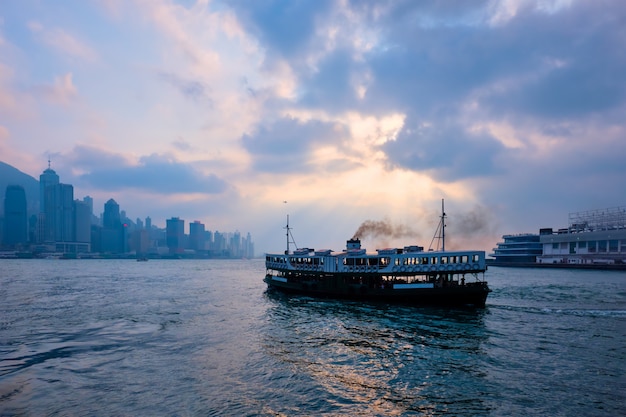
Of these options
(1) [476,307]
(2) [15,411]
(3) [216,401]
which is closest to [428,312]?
(1) [476,307]

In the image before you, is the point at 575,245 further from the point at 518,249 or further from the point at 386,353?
the point at 386,353

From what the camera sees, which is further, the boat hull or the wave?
the boat hull

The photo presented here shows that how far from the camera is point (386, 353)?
97.8 ft

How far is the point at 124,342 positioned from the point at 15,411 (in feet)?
47.8

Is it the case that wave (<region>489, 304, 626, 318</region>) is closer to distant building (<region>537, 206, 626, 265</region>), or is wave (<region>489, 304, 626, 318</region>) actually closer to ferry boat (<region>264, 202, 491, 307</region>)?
ferry boat (<region>264, 202, 491, 307</region>)

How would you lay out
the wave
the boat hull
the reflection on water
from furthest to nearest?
the boat hull
the wave
the reflection on water

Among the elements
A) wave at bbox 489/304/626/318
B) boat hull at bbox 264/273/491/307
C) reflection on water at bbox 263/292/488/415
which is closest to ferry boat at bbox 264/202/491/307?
boat hull at bbox 264/273/491/307

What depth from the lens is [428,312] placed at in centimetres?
4741

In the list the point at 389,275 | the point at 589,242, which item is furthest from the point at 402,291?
the point at 589,242

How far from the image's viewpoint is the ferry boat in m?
50.1

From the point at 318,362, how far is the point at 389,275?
29.8 meters

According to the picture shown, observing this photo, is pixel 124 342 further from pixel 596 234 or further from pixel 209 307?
pixel 596 234

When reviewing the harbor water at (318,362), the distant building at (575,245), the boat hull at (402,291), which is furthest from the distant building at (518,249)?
the boat hull at (402,291)

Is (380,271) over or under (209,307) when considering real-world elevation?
over
